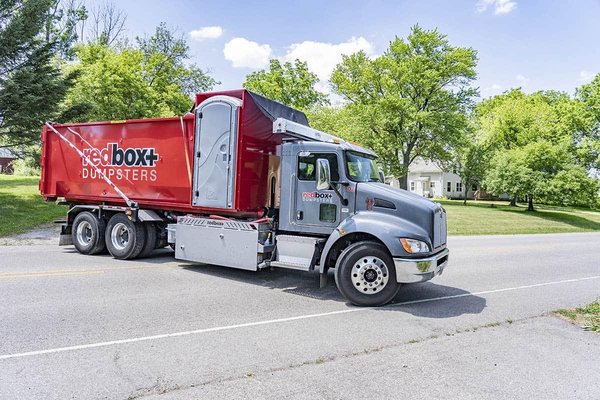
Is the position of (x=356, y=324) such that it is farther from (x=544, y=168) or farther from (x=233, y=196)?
(x=544, y=168)

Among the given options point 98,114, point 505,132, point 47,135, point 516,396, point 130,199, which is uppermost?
point 505,132

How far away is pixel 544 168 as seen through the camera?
35781 millimetres

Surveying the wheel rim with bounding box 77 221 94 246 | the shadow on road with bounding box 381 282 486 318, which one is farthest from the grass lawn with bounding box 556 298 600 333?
the wheel rim with bounding box 77 221 94 246

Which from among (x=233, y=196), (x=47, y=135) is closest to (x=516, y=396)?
(x=233, y=196)

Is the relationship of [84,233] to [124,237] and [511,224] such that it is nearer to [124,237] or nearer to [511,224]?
[124,237]

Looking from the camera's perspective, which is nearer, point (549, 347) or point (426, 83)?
point (549, 347)

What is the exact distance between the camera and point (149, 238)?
32.1ft

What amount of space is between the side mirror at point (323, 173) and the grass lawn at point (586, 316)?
4364mm

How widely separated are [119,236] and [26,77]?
11.4 m

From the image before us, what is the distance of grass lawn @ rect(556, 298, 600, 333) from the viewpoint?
20.2 feet

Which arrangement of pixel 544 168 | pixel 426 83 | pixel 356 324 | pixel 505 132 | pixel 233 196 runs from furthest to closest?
pixel 505 132, pixel 426 83, pixel 544 168, pixel 233 196, pixel 356 324

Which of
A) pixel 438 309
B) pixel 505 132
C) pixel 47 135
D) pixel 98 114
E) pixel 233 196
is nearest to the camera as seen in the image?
pixel 438 309

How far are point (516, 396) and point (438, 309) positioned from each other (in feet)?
9.63

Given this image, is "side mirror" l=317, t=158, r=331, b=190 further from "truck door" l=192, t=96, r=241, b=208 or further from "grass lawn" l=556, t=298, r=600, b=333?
"grass lawn" l=556, t=298, r=600, b=333
